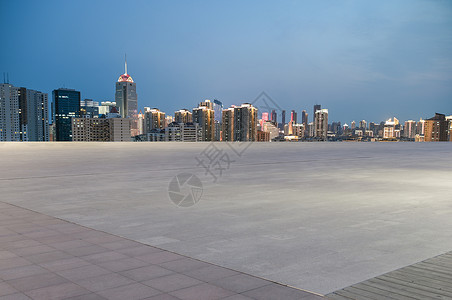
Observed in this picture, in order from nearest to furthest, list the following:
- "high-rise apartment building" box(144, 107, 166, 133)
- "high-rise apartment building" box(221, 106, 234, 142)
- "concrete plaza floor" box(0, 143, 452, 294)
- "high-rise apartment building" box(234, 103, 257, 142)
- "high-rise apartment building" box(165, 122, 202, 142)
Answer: "concrete plaza floor" box(0, 143, 452, 294) < "high-rise apartment building" box(234, 103, 257, 142) < "high-rise apartment building" box(221, 106, 234, 142) < "high-rise apartment building" box(165, 122, 202, 142) < "high-rise apartment building" box(144, 107, 166, 133)

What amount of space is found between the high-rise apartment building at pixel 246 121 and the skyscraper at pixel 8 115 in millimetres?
129848

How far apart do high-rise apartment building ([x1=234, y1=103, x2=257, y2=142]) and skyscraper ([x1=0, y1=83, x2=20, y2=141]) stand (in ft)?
426

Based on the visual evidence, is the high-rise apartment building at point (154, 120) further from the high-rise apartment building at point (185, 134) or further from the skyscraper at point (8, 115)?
the skyscraper at point (8, 115)

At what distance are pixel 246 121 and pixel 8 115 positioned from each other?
5645 inches

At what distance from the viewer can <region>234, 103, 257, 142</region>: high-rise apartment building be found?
335ft

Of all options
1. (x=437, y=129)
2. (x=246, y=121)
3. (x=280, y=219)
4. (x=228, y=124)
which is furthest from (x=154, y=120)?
(x=280, y=219)

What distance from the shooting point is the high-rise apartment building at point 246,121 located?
10219 cm

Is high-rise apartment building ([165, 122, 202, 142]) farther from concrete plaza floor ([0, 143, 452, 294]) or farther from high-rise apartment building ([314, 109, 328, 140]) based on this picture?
concrete plaza floor ([0, 143, 452, 294])

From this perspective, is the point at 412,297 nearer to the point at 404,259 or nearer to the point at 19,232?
the point at 404,259

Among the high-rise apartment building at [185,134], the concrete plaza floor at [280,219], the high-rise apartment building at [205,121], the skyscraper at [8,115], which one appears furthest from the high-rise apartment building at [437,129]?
the skyscraper at [8,115]

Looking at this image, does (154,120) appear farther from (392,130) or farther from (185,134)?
(392,130)

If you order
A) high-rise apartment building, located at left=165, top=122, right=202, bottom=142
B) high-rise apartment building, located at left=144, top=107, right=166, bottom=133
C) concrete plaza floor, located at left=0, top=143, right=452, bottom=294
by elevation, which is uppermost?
high-rise apartment building, located at left=144, top=107, right=166, bottom=133

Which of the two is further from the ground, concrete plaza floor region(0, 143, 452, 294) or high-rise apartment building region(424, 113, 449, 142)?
high-rise apartment building region(424, 113, 449, 142)

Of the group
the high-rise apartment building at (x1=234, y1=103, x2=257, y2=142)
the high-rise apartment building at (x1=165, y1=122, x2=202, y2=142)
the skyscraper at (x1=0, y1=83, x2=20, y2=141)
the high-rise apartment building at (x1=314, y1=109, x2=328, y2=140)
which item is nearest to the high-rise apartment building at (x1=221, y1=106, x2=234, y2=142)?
the high-rise apartment building at (x1=234, y1=103, x2=257, y2=142)
